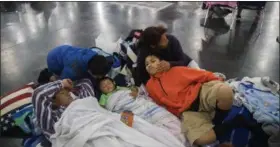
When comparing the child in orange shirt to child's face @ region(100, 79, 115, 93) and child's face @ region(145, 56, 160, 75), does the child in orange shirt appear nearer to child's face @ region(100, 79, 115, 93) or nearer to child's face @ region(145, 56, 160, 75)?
child's face @ region(145, 56, 160, 75)

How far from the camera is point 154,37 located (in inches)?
79.4

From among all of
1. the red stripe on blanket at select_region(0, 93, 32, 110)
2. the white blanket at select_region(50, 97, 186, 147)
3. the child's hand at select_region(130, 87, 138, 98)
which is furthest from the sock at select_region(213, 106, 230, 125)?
the red stripe on blanket at select_region(0, 93, 32, 110)

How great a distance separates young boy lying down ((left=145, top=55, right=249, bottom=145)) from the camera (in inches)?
66.8

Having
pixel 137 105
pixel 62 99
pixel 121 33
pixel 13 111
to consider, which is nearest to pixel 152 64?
pixel 137 105

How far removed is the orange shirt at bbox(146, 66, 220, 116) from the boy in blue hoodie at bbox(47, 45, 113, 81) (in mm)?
425

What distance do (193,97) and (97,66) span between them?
0.72 meters

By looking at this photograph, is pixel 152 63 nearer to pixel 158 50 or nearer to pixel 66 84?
pixel 158 50

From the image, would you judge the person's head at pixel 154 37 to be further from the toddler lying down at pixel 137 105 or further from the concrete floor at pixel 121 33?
the concrete floor at pixel 121 33

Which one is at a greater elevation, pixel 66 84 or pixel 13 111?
pixel 66 84

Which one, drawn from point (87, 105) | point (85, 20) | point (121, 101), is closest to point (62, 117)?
point (87, 105)

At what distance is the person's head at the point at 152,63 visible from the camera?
77.3 inches

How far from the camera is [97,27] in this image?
462 cm

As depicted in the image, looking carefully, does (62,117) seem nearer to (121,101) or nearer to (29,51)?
(121,101)

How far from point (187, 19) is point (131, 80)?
298 centimetres
